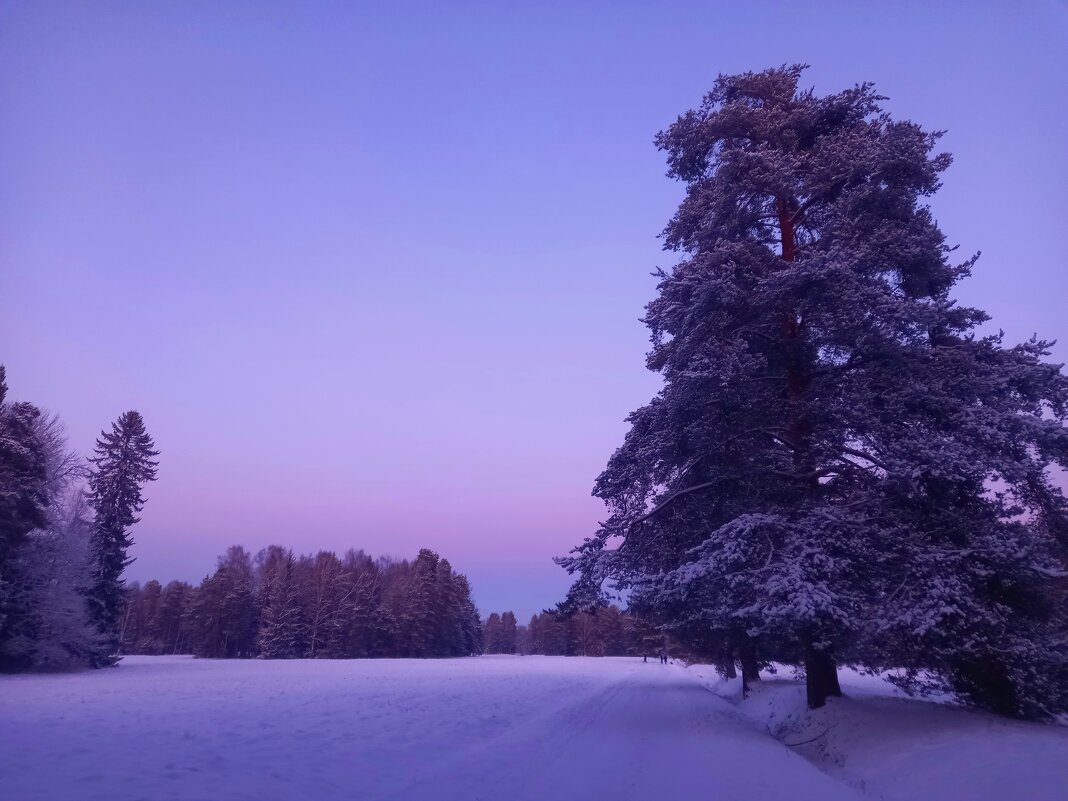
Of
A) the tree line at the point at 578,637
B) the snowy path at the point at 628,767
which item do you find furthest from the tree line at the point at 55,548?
the tree line at the point at 578,637

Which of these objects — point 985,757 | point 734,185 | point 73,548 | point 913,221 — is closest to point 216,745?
point 985,757

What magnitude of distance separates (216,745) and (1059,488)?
15.6 meters

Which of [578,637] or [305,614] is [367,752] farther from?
[578,637]

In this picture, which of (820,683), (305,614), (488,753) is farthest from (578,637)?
(488,753)

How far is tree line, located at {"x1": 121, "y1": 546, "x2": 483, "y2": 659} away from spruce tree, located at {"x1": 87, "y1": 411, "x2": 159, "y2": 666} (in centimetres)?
2977

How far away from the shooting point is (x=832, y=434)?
1379cm

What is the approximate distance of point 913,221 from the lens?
574 inches

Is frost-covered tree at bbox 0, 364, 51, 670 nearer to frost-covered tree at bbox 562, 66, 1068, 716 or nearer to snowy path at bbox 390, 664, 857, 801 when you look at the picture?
snowy path at bbox 390, 664, 857, 801

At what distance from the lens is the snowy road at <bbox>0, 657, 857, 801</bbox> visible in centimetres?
798

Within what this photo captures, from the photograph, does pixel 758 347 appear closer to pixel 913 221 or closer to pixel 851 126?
Answer: pixel 913 221

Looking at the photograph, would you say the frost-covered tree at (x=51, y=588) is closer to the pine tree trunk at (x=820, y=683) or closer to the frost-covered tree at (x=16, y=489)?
the frost-covered tree at (x=16, y=489)

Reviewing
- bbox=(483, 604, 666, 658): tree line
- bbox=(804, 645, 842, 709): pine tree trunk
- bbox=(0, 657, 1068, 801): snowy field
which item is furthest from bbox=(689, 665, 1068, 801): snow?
bbox=(483, 604, 666, 658): tree line

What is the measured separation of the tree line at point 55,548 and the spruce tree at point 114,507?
0.07 metres

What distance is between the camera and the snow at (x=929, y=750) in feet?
26.1
